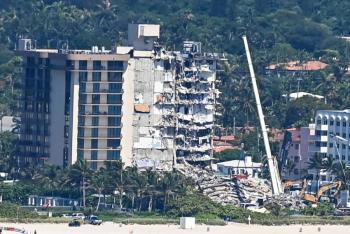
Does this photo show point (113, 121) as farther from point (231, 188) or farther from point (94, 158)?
point (231, 188)

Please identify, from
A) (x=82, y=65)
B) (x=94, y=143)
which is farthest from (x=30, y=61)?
(x=94, y=143)

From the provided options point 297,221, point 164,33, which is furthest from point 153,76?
point 164,33

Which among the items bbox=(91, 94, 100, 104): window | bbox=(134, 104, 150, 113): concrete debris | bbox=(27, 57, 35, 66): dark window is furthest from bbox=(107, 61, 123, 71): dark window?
bbox=(27, 57, 35, 66): dark window

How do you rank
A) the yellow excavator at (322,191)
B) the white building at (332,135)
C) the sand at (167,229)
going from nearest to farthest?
the sand at (167,229), the yellow excavator at (322,191), the white building at (332,135)

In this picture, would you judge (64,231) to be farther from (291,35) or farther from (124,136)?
(291,35)

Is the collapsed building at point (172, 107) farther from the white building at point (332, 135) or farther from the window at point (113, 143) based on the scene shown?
the white building at point (332, 135)

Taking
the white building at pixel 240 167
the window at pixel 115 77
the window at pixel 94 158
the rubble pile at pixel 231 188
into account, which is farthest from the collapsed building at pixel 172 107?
the rubble pile at pixel 231 188

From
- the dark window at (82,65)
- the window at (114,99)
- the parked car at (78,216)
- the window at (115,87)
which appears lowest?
the parked car at (78,216)

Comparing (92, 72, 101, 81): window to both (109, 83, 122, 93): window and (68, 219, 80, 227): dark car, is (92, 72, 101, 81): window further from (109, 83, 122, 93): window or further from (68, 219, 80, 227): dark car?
(68, 219, 80, 227): dark car
